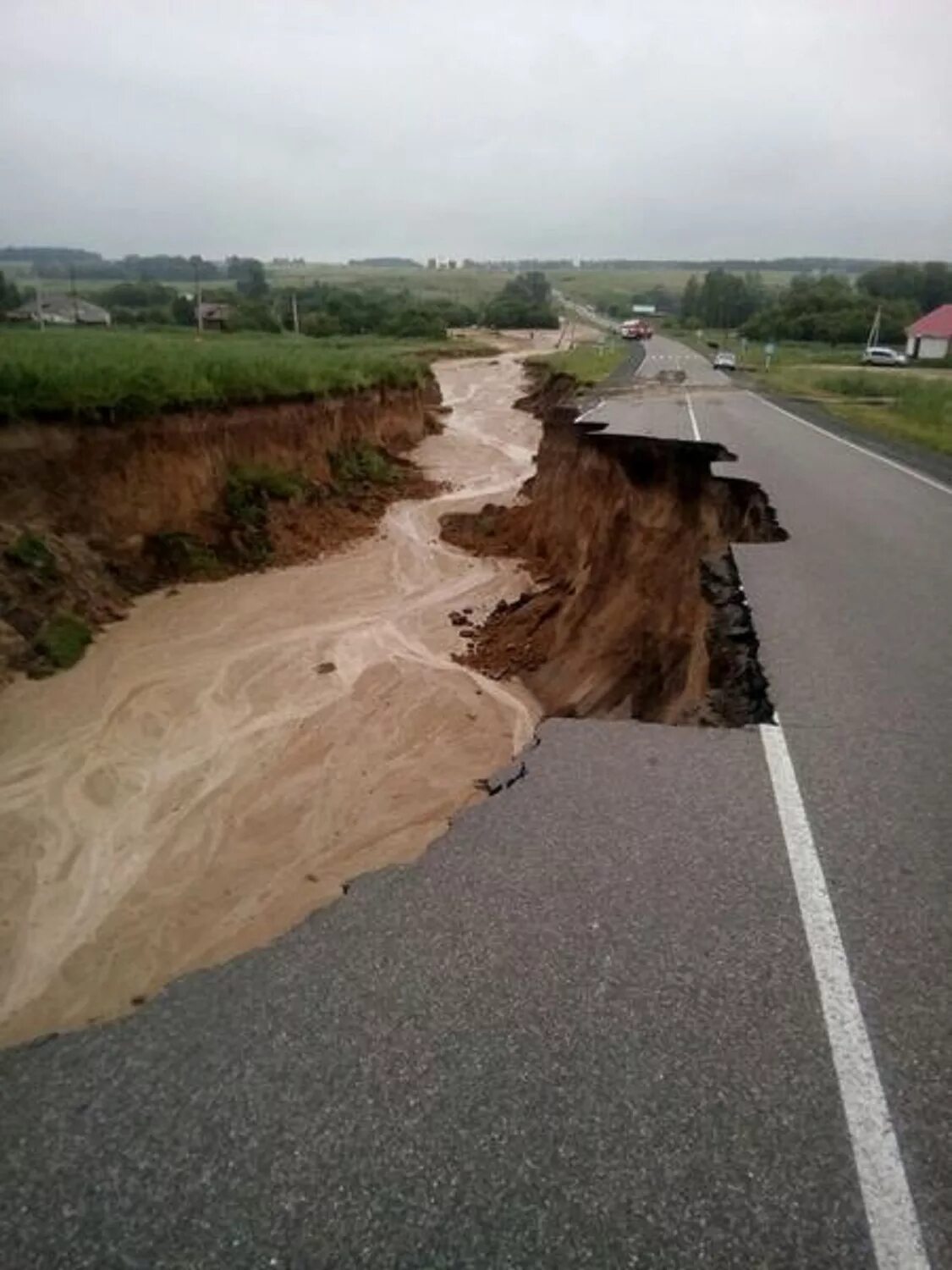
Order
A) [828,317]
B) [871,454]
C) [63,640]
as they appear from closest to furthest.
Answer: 1. [63,640]
2. [871,454]
3. [828,317]

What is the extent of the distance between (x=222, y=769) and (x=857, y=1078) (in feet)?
25.8

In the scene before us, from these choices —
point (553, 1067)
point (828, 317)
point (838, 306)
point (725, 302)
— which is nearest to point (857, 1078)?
point (553, 1067)

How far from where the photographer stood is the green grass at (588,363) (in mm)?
38781

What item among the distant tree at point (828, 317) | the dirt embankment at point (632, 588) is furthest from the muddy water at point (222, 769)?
the distant tree at point (828, 317)

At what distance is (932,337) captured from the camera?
6181 centimetres

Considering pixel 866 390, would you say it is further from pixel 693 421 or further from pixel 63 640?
pixel 63 640

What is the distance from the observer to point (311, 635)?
A: 46.4 feet

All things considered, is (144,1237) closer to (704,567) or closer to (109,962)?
(109,962)

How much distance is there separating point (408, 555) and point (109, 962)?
14.4m

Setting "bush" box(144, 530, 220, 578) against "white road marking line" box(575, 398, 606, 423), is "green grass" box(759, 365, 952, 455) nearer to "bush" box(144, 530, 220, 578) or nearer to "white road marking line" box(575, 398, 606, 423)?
"white road marking line" box(575, 398, 606, 423)

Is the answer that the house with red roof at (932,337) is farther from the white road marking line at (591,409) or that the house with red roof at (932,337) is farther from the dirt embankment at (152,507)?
the dirt embankment at (152,507)

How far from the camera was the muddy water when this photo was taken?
5.70 metres

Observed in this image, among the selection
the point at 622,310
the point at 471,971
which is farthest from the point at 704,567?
the point at 622,310

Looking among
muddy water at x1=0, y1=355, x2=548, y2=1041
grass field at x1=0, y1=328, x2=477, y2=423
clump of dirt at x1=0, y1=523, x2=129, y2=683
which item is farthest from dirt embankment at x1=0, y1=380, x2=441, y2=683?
muddy water at x1=0, y1=355, x2=548, y2=1041
